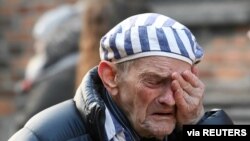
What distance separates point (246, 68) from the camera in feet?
25.9

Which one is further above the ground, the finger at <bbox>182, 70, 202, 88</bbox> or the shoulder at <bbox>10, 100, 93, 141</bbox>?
the finger at <bbox>182, 70, 202, 88</bbox>

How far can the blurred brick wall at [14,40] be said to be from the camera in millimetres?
8680

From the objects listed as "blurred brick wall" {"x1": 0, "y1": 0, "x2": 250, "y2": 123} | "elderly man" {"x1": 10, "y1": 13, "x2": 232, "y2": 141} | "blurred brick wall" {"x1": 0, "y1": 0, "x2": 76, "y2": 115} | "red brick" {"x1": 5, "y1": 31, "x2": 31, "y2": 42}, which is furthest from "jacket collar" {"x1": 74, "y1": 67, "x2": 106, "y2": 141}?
"red brick" {"x1": 5, "y1": 31, "x2": 31, "y2": 42}

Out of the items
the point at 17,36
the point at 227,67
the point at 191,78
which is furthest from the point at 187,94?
the point at 17,36

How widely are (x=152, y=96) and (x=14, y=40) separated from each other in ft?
16.1

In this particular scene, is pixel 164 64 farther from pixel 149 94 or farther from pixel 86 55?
pixel 86 55

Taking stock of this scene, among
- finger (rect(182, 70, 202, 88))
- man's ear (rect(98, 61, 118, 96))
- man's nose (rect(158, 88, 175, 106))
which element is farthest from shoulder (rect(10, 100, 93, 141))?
finger (rect(182, 70, 202, 88))

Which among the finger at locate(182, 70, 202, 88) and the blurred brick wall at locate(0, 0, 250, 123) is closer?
the finger at locate(182, 70, 202, 88)

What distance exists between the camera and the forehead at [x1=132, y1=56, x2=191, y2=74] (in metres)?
3.99

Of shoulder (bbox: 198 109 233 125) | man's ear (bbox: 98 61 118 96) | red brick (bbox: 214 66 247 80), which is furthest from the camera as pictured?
red brick (bbox: 214 66 247 80)

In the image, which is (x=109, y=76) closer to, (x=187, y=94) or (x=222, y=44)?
(x=187, y=94)

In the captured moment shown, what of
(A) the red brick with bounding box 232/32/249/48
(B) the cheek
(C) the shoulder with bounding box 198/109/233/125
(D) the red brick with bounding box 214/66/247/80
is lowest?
(D) the red brick with bounding box 214/66/247/80

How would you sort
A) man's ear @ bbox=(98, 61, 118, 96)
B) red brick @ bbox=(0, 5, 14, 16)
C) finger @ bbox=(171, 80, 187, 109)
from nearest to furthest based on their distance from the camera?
1. finger @ bbox=(171, 80, 187, 109)
2. man's ear @ bbox=(98, 61, 118, 96)
3. red brick @ bbox=(0, 5, 14, 16)

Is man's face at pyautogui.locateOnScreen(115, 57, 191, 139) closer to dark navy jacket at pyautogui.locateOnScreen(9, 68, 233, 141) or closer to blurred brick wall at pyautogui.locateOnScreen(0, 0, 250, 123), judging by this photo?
dark navy jacket at pyautogui.locateOnScreen(9, 68, 233, 141)
